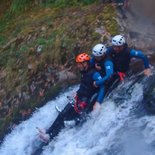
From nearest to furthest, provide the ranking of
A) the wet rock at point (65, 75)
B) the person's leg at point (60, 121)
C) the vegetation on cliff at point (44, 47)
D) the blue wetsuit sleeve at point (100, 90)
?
the blue wetsuit sleeve at point (100, 90) < the person's leg at point (60, 121) < the wet rock at point (65, 75) < the vegetation on cliff at point (44, 47)

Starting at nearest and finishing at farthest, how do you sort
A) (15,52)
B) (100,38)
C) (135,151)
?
(135,151) < (100,38) < (15,52)

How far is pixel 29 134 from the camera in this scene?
10305 millimetres

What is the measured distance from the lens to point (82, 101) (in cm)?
944

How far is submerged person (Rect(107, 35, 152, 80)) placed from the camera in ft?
30.6

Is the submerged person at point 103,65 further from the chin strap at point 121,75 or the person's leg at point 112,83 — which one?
the chin strap at point 121,75

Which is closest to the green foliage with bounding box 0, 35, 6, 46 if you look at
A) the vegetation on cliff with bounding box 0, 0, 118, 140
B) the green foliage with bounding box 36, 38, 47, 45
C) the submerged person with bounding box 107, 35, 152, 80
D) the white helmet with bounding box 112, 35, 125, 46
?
the vegetation on cliff with bounding box 0, 0, 118, 140

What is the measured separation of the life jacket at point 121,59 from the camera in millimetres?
9547

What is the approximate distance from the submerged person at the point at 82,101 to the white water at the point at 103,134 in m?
0.15

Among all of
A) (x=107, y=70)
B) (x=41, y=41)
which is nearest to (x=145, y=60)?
(x=107, y=70)

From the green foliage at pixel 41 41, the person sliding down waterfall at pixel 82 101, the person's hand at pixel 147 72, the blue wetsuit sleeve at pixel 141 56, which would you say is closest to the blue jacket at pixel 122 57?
the blue wetsuit sleeve at pixel 141 56

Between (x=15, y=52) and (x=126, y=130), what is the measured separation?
186 inches

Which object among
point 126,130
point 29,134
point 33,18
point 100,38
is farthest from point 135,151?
point 33,18

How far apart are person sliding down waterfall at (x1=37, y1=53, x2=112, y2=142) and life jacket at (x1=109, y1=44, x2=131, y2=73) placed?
479 mm

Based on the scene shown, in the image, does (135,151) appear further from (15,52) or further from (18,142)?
(15,52)
